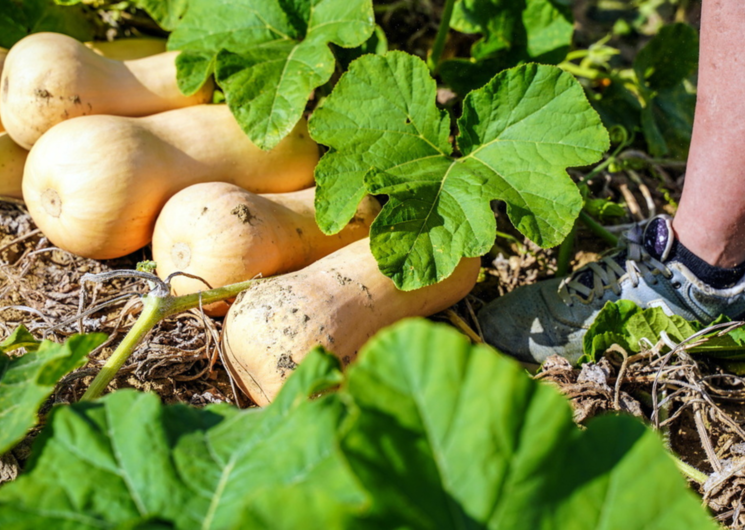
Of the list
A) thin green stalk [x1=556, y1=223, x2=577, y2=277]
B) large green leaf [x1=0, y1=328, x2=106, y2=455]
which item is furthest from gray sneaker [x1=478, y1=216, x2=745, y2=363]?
large green leaf [x1=0, y1=328, x2=106, y2=455]

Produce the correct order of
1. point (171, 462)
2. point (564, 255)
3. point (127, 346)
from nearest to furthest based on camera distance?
point (171, 462) < point (127, 346) < point (564, 255)

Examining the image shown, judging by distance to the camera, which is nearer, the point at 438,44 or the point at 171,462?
the point at 171,462

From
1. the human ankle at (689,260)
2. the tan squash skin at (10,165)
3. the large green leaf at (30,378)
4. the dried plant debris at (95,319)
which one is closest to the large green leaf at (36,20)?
the tan squash skin at (10,165)

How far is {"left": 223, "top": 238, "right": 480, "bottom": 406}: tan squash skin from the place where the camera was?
1.80 meters

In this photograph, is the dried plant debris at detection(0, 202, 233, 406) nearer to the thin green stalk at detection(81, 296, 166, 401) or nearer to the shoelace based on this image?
the thin green stalk at detection(81, 296, 166, 401)

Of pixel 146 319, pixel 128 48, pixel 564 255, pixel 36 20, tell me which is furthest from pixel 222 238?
pixel 36 20

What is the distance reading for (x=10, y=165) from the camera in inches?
93.7

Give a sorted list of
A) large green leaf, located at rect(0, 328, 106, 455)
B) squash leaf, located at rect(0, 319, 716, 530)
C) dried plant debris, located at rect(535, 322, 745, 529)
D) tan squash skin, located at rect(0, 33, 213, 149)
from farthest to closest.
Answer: tan squash skin, located at rect(0, 33, 213, 149) < dried plant debris, located at rect(535, 322, 745, 529) < large green leaf, located at rect(0, 328, 106, 455) < squash leaf, located at rect(0, 319, 716, 530)

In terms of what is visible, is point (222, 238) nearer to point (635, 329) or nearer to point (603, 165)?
point (635, 329)

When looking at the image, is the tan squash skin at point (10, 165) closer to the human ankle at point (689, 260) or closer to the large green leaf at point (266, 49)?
the large green leaf at point (266, 49)

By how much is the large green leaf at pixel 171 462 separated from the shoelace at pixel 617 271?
55.4 inches

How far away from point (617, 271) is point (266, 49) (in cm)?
147

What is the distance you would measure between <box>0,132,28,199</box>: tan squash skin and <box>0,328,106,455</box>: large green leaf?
1.14 meters

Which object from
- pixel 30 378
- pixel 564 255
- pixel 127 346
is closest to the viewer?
pixel 30 378
